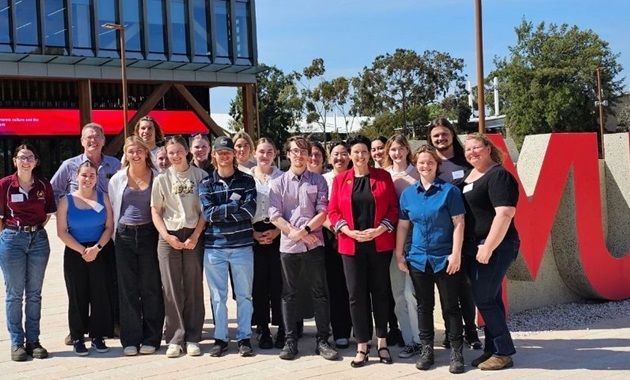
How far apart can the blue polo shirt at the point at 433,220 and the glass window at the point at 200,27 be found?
32.3 metres

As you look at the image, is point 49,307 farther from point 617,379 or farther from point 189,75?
point 189,75

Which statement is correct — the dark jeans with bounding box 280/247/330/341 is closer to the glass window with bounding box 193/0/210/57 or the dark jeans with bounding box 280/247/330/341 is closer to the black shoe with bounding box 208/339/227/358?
the black shoe with bounding box 208/339/227/358

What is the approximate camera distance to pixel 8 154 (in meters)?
34.2

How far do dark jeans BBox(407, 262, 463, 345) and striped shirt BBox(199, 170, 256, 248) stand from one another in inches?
58.2

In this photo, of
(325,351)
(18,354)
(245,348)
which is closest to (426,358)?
(325,351)

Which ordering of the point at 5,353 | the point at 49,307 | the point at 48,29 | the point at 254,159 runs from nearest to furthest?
1. the point at 5,353
2. the point at 254,159
3. the point at 49,307
4. the point at 48,29

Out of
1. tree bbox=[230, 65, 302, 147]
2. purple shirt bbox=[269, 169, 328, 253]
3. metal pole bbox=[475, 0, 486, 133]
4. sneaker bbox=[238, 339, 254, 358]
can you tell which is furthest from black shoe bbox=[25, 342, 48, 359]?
tree bbox=[230, 65, 302, 147]

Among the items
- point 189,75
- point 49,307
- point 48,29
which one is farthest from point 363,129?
point 49,307

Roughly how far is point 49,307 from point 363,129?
49.9 m

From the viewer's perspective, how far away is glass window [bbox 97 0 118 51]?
112 feet

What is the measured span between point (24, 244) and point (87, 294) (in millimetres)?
757

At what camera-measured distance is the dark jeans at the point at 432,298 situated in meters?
5.78

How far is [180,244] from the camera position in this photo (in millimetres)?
6324

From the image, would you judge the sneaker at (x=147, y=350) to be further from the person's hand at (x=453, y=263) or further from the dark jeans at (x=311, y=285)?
the person's hand at (x=453, y=263)
